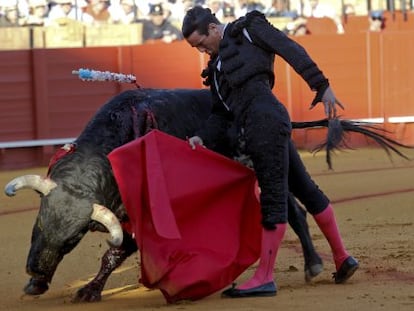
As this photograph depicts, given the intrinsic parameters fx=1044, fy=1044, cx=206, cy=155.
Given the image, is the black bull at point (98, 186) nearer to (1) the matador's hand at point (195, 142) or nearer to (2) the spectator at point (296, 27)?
(1) the matador's hand at point (195, 142)

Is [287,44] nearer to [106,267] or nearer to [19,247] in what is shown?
[106,267]

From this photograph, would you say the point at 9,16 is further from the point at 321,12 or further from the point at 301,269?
the point at 301,269

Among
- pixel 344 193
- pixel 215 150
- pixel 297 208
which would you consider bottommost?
pixel 344 193

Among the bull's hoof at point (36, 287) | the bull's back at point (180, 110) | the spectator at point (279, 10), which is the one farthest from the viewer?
the spectator at point (279, 10)

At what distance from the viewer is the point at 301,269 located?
4.64 m

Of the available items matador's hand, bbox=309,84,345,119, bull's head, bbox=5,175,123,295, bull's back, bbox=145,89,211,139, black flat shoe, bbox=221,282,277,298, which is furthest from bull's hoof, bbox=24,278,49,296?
matador's hand, bbox=309,84,345,119

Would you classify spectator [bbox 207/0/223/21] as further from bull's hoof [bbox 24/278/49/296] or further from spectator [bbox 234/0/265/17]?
bull's hoof [bbox 24/278/49/296]

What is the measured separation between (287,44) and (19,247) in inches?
101

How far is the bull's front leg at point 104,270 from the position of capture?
4.19 meters

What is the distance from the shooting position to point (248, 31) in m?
3.85

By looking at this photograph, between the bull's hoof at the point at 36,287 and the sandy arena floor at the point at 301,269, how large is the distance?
0.06 meters

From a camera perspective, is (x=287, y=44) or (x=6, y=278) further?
(x=6, y=278)

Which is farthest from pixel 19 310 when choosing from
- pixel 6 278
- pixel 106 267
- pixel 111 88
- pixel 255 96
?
pixel 111 88

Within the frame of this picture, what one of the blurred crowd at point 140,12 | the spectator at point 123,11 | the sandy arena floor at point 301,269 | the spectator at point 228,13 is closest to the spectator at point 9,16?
the blurred crowd at point 140,12
